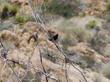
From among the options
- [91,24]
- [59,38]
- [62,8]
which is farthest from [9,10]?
[91,24]

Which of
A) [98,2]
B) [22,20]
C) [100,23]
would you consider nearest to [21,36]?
[22,20]

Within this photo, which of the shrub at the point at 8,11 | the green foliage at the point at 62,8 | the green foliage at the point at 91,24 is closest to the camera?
the green foliage at the point at 91,24

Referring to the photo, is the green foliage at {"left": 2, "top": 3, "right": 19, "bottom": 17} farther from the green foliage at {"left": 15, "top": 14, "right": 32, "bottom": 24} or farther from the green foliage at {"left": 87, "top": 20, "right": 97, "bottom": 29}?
the green foliage at {"left": 87, "top": 20, "right": 97, "bottom": 29}

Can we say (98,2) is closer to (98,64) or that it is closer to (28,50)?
(98,64)

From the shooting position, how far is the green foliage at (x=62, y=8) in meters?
7.45

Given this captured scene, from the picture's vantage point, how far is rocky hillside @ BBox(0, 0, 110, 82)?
4851 mm

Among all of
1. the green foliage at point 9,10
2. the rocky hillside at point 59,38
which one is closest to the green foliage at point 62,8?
the rocky hillside at point 59,38

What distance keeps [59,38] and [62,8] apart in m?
1.21

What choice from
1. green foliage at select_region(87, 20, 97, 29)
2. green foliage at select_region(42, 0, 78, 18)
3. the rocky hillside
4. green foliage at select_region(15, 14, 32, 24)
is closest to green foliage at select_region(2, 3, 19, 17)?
the rocky hillside

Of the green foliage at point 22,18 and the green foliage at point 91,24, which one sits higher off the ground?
the green foliage at point 22,18

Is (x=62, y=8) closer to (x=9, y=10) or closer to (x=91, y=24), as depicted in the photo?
(x=91, y=24)

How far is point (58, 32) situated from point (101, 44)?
800 mm

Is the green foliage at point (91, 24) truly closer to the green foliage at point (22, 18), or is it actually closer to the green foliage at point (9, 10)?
the green foliage at point (22, 18)

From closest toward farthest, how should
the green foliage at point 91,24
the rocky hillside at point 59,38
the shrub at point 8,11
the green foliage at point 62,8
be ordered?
1. the rocky hillside at point 59,38
2. the green foliage at point 91,24
3. the green foliage at point 62,8
4. the shrub at point 8,11
